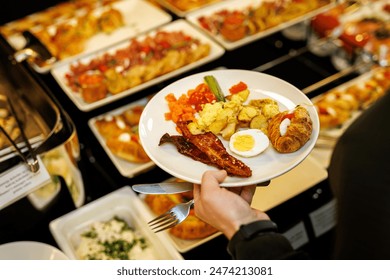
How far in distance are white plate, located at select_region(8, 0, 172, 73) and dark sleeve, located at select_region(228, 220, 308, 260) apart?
167 centimetres

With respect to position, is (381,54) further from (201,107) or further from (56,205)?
(56,205)

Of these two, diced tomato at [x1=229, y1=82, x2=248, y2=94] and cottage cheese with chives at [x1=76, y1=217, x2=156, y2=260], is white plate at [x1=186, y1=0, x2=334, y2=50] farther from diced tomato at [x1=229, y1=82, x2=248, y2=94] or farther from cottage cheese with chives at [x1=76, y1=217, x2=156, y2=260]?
cottage cheese with chives at [x1=76, y1=217, x2=156, y2=260]

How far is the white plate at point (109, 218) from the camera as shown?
1576 millimetres

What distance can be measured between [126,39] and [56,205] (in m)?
1.17

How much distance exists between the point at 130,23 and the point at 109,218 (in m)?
1.38

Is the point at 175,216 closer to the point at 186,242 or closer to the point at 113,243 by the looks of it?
the point at 186,242

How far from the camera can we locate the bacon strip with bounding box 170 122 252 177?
1.16 meters

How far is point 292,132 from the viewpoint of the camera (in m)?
1.19

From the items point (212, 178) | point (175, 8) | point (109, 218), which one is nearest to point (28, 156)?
point (109, 218)

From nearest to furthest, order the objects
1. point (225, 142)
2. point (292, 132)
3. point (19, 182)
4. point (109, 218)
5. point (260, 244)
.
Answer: point (260, 244) < point (292, 132) < point (225, 142) < point (19, 182) < point (109, 218)

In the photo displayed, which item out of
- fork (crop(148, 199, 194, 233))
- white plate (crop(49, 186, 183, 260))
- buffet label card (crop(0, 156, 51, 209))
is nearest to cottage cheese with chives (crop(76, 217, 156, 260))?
white plate (crop(49, 186, 183, 260))

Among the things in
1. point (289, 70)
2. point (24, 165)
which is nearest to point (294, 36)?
point (289, 70)

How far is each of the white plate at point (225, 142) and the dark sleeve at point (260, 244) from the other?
0.12 metres

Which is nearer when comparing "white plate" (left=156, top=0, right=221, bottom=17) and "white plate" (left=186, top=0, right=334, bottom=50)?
"white plate" (left=186, top=0, right=334, bottom=50)
